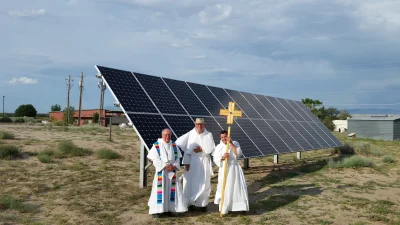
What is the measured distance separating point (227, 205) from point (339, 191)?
464 cm

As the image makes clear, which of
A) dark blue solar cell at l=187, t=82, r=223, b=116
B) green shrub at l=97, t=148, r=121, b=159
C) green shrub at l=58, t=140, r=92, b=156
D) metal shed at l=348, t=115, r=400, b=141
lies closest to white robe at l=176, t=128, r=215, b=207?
dark blue solar cell at l=187, t=82, r=223, b=116

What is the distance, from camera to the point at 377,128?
1640 inches

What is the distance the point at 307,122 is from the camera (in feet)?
63.8

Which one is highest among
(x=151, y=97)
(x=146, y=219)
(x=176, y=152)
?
(x=151, y=97)

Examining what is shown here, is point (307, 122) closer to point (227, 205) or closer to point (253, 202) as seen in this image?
point (253, 202)

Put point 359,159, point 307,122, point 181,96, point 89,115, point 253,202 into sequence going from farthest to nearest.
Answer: point 89,115 → point 307,122 → point 359,159 → point 181,96 → point 253,202

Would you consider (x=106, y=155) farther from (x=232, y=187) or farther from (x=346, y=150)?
(x=346, y=150)

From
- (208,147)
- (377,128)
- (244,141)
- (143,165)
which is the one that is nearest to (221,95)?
(244,141)

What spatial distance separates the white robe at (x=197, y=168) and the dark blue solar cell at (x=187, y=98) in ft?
10.6

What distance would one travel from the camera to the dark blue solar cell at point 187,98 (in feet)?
38.2

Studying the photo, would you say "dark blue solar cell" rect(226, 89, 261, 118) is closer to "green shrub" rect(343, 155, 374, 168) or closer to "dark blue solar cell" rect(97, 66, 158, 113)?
"green shrub" rect(343, 155, 374, 168)

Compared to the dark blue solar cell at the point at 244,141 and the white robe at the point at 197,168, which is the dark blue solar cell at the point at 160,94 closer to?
the dark blue solar cell at the point at 244,141

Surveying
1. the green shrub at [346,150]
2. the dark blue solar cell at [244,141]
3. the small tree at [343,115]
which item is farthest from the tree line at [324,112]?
the dark blue solar cell at [244,141]

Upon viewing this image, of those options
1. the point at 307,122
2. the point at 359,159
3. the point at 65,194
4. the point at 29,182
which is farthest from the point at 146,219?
the point at 307,122
